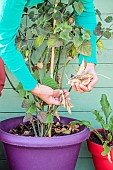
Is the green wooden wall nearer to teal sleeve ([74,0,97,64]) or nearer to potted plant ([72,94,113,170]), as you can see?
potted plant ([72,94,113,170])

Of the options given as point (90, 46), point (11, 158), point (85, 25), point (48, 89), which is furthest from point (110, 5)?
point (11, 158)

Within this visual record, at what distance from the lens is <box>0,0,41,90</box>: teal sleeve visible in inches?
47.4

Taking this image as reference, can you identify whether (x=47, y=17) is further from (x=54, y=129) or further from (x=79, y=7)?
(x=54, y=129)

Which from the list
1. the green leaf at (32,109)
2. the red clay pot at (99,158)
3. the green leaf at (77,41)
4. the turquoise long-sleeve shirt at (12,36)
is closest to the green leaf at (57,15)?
the green leaf at (77,41)

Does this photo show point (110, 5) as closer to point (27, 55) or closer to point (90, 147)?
point (27, 55)

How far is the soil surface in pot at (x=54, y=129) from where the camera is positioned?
169 centimetres

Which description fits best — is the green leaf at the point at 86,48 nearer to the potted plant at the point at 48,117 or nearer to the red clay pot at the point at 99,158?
the potted plant at the point at 48,117

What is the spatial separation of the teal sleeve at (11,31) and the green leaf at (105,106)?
24.1 inches

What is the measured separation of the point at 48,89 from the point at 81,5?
36 cm

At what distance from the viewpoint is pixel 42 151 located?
1.55 meters

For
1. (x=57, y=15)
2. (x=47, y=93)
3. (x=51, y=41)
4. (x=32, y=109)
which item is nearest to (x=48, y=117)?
(x=32, y=109)

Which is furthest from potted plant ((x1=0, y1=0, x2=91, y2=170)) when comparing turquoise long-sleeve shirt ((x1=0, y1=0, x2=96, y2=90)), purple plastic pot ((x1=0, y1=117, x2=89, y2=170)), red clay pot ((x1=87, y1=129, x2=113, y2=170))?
turquoise long-sleeve shirt ((x1=0, y1=0, x2=96, y2=90))

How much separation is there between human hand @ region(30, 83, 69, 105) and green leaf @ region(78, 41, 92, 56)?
0.18 meters

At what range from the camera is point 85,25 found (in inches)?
61.4
